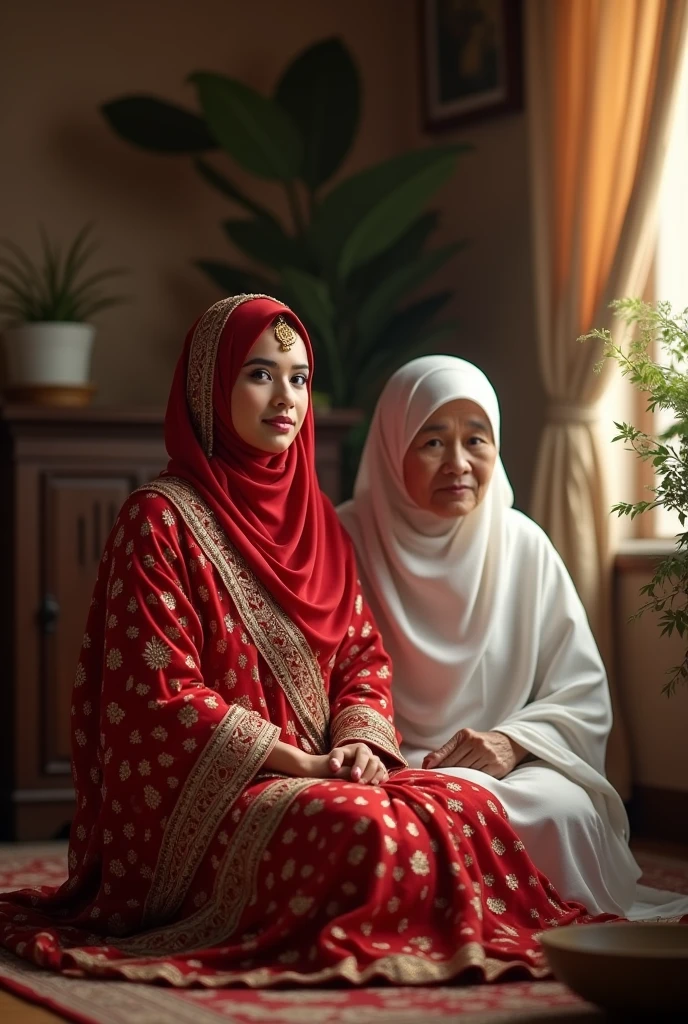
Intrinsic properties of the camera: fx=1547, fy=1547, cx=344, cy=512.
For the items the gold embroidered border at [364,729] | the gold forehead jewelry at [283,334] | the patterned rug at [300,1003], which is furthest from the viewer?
the gold forehead jewelry at [283,334]

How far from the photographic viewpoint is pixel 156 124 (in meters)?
5.08

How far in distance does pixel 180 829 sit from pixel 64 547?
2.00 metres

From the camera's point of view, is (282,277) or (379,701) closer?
(379,701)

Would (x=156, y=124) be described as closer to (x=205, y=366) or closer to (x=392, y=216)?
(x=392, y=216)

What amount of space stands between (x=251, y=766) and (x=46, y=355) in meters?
2.38

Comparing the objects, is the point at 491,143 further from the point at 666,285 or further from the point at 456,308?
the point at 666,285

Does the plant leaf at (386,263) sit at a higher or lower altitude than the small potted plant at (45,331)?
higher

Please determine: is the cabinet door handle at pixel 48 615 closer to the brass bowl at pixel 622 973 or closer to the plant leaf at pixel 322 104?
the plant leaf at pixel 322 104

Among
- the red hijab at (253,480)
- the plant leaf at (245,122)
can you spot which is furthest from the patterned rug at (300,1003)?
the plant leaf at (245,122)

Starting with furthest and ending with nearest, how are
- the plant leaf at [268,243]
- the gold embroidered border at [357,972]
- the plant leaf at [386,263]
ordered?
the plant leaf at [386,263] < the plant leaf at [268,243] < the gold embroidered border at [357,972]

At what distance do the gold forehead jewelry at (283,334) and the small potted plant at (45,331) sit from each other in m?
1.89

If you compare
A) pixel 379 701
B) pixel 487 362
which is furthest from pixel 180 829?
pixel 487 362

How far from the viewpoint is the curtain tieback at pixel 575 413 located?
15.0 feet

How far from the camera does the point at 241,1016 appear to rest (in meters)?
2.25
